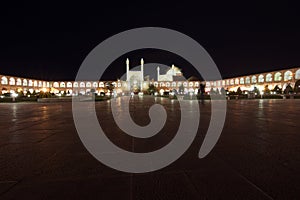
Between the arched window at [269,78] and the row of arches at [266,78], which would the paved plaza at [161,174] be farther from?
the arched window at [269,78]

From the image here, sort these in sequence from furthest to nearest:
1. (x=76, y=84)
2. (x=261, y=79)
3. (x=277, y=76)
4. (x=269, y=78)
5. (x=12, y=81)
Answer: (x=76, y=84), (x=261, y=79), (x=269, y=78), (x=12, y=81), (x=277, y=76)

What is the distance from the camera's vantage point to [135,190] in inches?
95.8

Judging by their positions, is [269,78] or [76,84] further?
[76,84]

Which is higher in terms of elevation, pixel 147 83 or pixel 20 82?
pixel 147 83

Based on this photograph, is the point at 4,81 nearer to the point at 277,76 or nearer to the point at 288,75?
the point at 277,76

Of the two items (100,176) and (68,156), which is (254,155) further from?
(68,156)

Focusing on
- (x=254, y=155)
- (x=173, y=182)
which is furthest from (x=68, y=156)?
(x=254, y=155)

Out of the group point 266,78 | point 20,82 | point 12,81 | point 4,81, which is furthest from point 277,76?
point 20,82

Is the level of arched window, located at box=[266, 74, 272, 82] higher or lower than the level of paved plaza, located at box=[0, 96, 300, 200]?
higher

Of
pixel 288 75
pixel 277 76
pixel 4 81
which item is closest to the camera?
pixel 288 75

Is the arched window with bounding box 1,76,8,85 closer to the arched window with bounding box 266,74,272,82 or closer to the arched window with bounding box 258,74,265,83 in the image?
the arched window with bounding box 258,74,265,83

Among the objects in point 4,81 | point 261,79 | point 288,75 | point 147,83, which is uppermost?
point 147,83

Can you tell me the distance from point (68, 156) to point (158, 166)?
1.68 meters

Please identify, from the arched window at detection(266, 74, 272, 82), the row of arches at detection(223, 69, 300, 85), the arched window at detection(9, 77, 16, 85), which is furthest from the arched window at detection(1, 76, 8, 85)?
the arched window at detection(266, 74, 272, 82)
